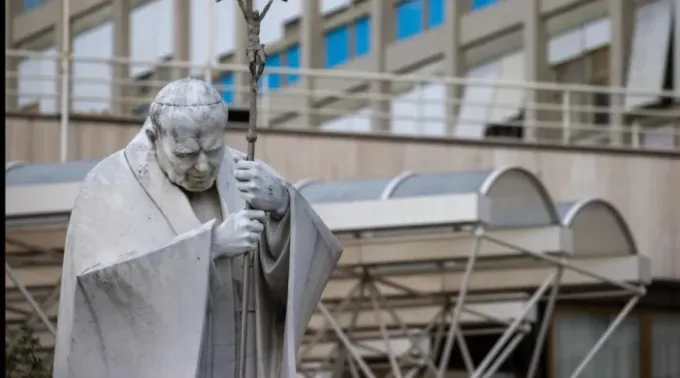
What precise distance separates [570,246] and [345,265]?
234cm

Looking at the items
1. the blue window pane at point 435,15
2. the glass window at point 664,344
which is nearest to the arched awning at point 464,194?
the glass window at point 664,344

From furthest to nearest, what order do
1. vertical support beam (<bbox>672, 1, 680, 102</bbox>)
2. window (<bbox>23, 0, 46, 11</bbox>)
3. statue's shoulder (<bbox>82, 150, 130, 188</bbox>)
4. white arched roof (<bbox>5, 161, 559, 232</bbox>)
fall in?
1. vertical support beam (<bbox>672, 1, 680, 102</bbox>)
2. window (<bbox>23, 0, 46, 11</bbox>)
3. white arched roof (<bbox>5, 161, 559, 232</bbox>)
4. statue's shoulder (<bbox>82, 150, 130, 188</bbox>)

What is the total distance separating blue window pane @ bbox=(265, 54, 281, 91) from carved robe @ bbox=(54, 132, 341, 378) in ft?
78.8

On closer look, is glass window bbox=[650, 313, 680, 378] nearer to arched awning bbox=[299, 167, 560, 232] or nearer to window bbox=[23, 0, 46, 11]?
arched awning bbox=[299, 167, 560, 232]

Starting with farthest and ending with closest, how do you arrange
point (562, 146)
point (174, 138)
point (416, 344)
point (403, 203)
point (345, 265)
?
point (562, 146), point (416, 344), point (345, 265), point (403, 203), point (174, 138)

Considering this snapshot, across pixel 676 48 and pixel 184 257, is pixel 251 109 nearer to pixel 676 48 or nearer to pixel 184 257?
pixel 184 257

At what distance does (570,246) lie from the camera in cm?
2720

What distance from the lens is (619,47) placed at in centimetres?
3403

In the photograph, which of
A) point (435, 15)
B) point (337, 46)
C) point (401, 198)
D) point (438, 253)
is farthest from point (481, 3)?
point (401, 198)

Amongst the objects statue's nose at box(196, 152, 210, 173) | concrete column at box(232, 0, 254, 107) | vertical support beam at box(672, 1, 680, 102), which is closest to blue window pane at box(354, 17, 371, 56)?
concrete column at box(232, 0, 254, 107)

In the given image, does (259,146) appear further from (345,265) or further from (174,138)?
(174,138)

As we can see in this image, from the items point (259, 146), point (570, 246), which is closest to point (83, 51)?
point (259, 146)

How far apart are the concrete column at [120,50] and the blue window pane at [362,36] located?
3.12 metres

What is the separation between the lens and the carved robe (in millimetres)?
9562
